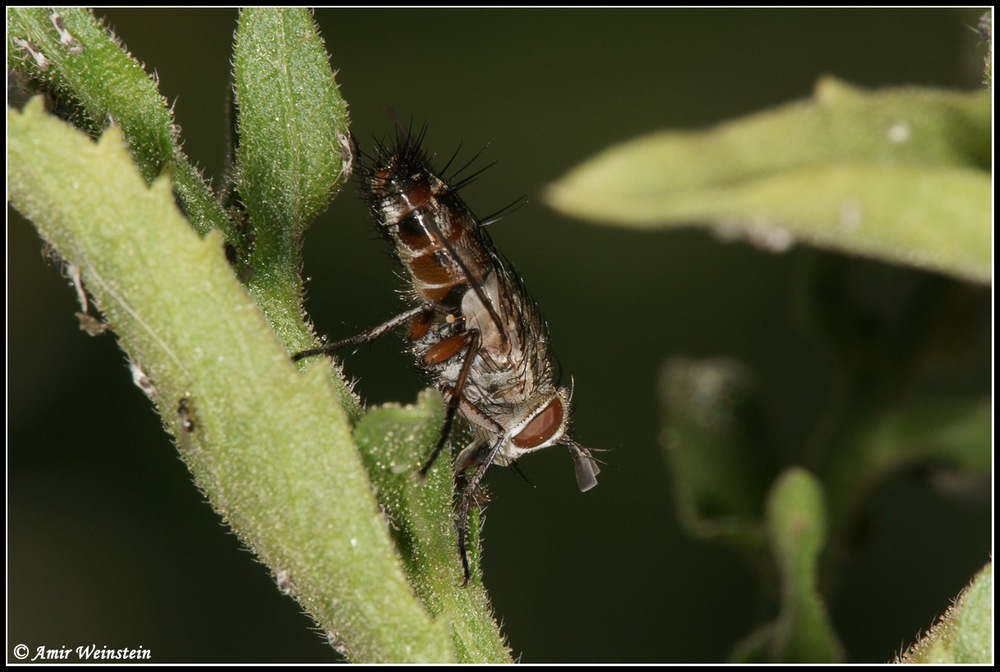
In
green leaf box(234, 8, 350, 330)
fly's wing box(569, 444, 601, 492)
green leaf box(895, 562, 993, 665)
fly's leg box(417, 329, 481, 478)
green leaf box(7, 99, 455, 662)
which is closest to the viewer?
green leaf box(7, 99, 455, 662)

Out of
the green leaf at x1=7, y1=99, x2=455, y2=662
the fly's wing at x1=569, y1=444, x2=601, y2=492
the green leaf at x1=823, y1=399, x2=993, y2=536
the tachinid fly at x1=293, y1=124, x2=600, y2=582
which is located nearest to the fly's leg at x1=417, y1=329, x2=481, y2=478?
the tachinid fly at x1=293, y1=124, x2=600, y2=582

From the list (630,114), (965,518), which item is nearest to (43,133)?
(630,114)

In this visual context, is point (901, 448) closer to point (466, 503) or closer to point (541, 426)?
point (541, 426)

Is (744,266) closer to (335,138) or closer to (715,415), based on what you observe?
(715,415)

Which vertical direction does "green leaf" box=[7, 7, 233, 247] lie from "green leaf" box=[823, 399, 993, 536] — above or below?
above

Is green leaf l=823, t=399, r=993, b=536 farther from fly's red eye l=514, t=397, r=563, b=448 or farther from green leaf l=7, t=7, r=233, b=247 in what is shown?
green leaf l=7, t=7, r=233, b=247

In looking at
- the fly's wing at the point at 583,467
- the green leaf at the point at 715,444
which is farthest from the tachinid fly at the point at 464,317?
the green leaf at the point at 715,444

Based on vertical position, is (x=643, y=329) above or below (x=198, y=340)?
below
